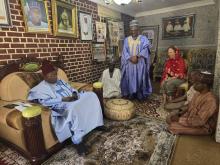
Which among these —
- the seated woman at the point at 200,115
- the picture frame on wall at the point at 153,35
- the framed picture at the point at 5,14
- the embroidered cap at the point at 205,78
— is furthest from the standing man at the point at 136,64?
the picture frame on wall at the point at 153,35

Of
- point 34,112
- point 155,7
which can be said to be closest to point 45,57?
point 34,112

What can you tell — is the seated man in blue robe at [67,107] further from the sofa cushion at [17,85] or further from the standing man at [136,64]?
the standing man at [136,64]

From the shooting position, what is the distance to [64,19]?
310 cm

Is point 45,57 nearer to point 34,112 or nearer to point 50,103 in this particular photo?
point 50,103

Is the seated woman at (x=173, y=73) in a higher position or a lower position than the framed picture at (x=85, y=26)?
lower

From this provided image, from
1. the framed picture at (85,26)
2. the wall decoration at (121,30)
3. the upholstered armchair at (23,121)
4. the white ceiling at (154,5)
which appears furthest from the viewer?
the wall decoration at (121,30)

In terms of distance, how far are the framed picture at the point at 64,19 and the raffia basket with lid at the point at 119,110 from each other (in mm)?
1600

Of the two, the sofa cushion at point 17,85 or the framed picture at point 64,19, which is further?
the framed picture at point 64,19

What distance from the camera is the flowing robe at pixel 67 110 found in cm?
195

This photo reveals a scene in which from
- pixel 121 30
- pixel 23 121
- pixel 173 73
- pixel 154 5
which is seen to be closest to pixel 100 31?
pixel 121 30

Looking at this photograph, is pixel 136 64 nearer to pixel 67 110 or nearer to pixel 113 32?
pixel 113 32

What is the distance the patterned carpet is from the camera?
6.03 feet

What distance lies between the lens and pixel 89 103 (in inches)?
88.3

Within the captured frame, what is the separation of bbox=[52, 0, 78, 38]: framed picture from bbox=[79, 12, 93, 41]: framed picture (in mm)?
180
